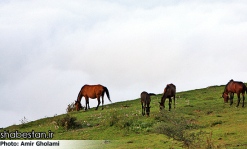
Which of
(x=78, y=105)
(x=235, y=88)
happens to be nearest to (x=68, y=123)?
(x=78, y=105)

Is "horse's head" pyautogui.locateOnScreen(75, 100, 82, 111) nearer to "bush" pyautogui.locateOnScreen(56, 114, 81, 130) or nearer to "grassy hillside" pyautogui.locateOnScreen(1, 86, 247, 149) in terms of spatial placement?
"grassy hillside" pyautogui.locateOnScreen(1, 86, 247, 149)

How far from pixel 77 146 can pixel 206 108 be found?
1263cm

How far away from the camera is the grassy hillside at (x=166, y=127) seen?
19562mm

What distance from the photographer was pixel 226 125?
24984 mm

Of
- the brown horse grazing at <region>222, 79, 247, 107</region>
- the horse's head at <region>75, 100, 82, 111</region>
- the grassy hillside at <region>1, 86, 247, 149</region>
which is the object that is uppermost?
the brown horse grazing at <region>222, 79, 247, 107</region>

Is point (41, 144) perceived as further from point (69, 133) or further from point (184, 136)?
point (184, 136)

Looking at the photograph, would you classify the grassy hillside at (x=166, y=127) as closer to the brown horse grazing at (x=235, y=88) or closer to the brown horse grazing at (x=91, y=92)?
the brown horse grazing at (x=235, y=88)

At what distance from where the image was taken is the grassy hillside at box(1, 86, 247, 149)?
1956cm

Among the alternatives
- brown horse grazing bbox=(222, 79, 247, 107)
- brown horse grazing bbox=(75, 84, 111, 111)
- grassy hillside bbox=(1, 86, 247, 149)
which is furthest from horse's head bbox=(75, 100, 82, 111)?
brown horse grazing bbox=(222, 79, 247, 107)

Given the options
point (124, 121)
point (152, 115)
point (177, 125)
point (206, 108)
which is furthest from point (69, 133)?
point (206, 108)

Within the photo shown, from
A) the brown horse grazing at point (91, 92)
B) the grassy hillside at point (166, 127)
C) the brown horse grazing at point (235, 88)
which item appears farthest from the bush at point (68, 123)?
the brown horse grazing at point (235, 88)

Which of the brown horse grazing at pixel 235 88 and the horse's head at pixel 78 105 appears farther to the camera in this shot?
the horse's head at pixel 78 105

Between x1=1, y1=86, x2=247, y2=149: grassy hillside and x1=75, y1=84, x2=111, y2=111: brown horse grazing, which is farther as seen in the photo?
x1=75, y1=84, x2=111, y2=111: brown horse grazing

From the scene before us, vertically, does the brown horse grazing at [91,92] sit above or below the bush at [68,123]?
above
